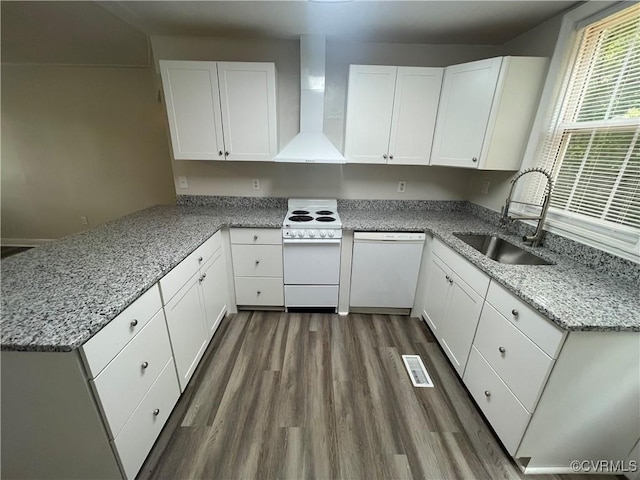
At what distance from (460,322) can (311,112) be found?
2019 millimetres

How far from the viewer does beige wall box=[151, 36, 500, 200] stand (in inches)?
87.2

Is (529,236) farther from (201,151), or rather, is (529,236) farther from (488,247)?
(201,151)

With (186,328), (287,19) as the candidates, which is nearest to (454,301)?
(186,328)

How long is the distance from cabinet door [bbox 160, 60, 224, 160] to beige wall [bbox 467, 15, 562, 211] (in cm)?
244

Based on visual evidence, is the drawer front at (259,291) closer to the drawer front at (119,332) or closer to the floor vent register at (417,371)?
the drawer front at (119,332)

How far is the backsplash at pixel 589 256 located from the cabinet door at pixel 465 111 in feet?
2.05

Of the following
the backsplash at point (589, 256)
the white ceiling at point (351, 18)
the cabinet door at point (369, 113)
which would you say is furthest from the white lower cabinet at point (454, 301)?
the white ceiling at point (351, 18)

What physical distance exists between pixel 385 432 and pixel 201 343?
4.40 feet

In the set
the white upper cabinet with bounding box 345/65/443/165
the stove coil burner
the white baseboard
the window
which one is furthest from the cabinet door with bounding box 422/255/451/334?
the white baseboard

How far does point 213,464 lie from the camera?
1.26m

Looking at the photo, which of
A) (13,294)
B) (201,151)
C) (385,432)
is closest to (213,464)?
(385,432)

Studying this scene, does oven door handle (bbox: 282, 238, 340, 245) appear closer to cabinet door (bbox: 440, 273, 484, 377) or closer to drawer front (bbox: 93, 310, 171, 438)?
cabinet door (bbox: 440, 273, 484, 377)

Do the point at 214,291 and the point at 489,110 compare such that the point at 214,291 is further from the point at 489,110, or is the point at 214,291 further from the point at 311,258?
the point at 489,110

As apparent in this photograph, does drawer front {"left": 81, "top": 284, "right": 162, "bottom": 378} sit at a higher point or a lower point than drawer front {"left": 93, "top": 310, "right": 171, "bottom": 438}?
higher
